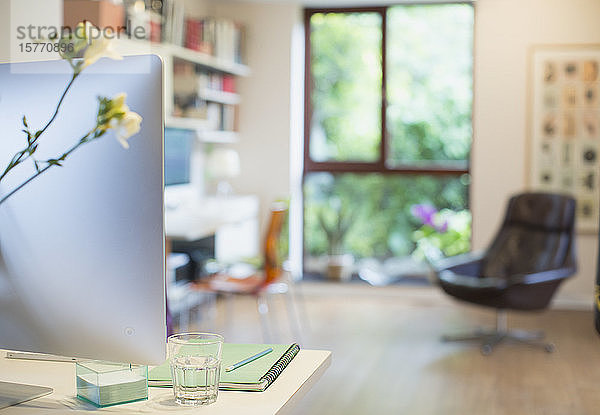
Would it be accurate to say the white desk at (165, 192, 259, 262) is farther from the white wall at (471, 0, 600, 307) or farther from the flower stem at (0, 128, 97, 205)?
the flower stem at (0, 128, 97, 205)

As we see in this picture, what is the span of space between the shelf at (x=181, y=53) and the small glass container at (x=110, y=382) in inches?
127

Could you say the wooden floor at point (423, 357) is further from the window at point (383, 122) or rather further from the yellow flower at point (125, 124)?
the yellow flower at point (125, 124)

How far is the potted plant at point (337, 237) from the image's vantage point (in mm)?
6934

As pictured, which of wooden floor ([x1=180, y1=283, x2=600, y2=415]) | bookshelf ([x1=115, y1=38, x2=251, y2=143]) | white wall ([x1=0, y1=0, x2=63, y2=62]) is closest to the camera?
white wall ([x1=0, y1=0, x2=63, y2=62])

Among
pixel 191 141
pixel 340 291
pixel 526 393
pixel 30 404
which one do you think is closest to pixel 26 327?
pixel 30 404

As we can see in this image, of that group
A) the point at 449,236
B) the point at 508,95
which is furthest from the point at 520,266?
the point at 508,95

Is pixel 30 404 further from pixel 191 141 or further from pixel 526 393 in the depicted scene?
pixel 191 141

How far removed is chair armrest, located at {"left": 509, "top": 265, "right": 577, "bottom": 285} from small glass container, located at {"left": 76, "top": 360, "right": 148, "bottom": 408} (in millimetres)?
3829

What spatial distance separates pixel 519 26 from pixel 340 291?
2493 millimetres

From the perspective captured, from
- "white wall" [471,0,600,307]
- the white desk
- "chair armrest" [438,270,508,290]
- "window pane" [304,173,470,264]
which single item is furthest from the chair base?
"window pane" [304,173,470,264]

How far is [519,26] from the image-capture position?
6.31 meters

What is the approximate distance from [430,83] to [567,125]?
3.89ft

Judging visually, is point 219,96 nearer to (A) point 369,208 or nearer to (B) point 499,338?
(A) point 369,208

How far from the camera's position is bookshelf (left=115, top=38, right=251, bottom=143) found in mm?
5168
